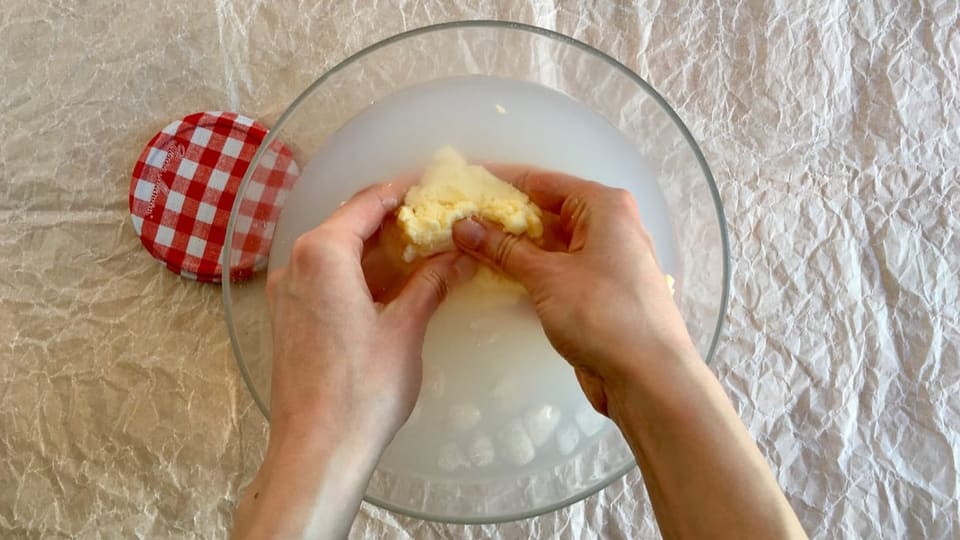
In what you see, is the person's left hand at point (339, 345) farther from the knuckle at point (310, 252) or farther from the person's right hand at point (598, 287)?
the person's right hand at point (598, 287)

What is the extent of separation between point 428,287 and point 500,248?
8cm

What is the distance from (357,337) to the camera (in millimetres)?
641

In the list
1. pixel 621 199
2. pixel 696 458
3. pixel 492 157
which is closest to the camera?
pixel 696 458

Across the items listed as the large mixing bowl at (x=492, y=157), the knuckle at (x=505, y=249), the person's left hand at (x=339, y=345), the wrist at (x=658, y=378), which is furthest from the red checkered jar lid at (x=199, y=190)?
the wrist at (x=658, y=378)

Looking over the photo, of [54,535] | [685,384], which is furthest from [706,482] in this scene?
[54,535]

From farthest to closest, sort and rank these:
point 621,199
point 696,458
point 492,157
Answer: point 492,157, point 621,199, point 696,458

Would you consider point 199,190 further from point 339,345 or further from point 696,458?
point 696,458

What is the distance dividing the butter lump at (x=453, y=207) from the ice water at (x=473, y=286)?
5 cm

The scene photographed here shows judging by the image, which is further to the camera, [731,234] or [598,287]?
[731,234]

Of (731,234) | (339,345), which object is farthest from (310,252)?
(731,234)

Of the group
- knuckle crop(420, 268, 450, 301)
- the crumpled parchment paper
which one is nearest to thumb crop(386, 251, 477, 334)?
knuckle crop(420, 268, 450, 301)

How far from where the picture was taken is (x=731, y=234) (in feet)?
2.92

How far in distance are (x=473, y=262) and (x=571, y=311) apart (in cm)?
16

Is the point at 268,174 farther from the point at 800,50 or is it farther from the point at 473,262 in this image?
the point at 800,50
